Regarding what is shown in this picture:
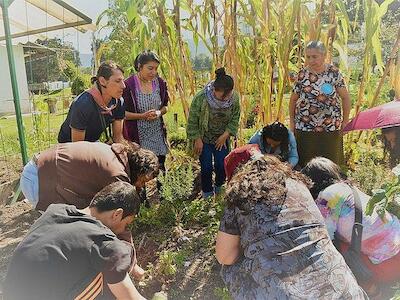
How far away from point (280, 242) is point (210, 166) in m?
1.80

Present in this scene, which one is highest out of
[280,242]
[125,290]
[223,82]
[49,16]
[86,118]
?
[49,16]

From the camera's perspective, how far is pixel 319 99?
9.78 ft

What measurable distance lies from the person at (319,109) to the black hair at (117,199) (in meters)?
1.74

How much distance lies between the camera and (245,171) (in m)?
1.65

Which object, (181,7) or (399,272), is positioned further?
(181,7)

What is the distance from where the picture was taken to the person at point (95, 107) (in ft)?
8.23

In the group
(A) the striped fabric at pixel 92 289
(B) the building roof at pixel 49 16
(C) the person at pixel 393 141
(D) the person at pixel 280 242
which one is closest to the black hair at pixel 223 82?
(C) the person at pixel 393 141

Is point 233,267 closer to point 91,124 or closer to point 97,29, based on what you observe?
point 91,124

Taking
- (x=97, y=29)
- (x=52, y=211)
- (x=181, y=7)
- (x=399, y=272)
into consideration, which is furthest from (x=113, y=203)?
(x=97, y=29)

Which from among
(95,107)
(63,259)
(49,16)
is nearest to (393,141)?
(95,107)

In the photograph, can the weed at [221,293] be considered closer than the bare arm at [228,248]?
No

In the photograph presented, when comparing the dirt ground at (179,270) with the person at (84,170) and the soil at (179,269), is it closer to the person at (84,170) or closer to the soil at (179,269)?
the soil at (179,269)

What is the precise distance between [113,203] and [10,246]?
1.68 m

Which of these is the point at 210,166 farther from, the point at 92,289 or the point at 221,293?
the point at 92,289
